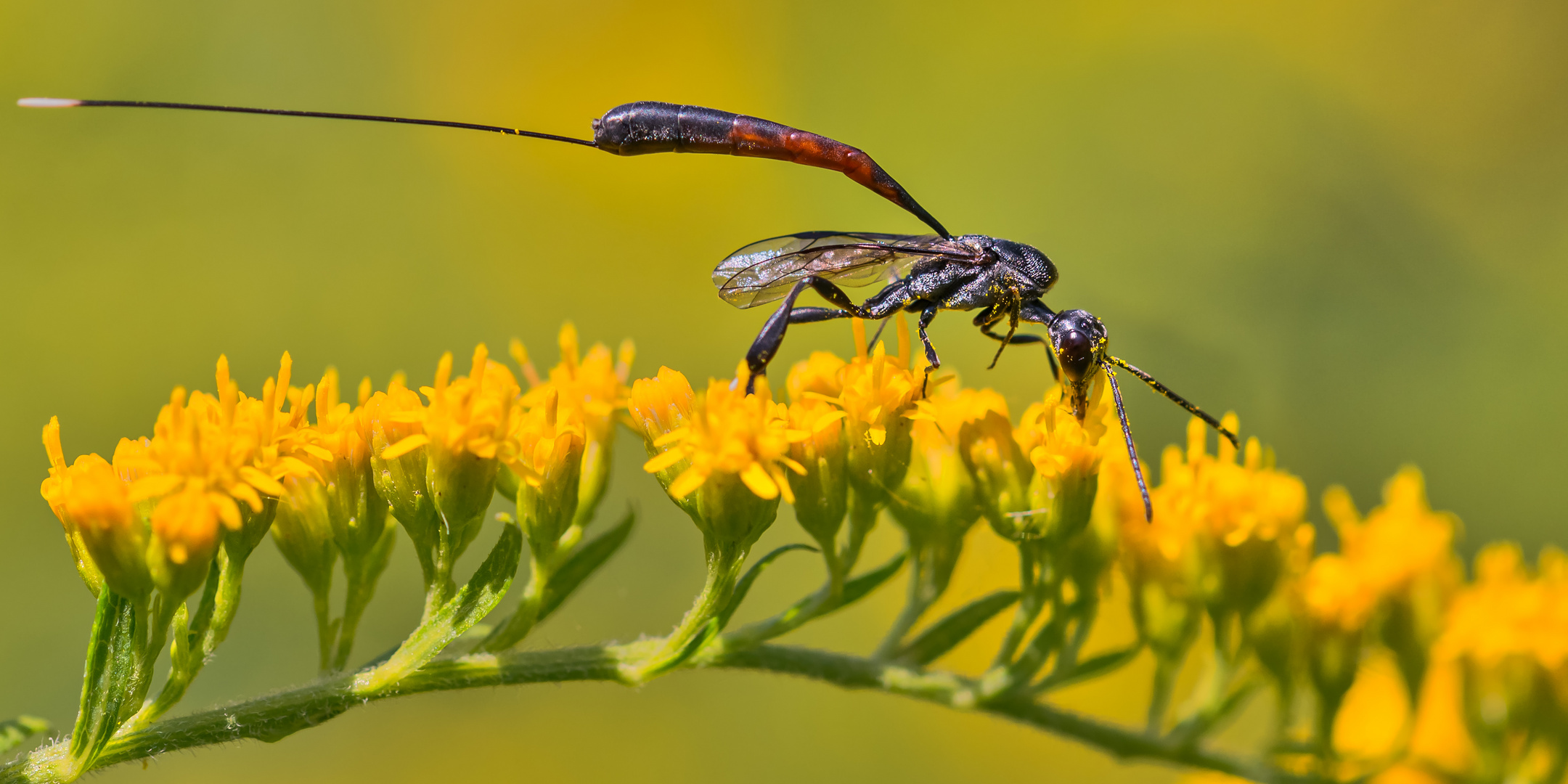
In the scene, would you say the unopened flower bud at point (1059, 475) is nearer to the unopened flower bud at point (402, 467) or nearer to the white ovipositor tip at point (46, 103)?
the unopened flower bud at point (402, 467)

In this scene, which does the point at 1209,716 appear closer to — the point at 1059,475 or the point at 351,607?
the point at 1059,475

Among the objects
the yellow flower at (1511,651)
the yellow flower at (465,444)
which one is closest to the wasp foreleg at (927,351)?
the yellow flower at (465,444)

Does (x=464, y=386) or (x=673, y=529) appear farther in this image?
(x=673, y=529)

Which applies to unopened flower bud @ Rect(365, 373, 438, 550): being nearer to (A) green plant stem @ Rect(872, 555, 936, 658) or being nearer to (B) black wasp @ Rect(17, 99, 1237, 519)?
(B) black wasp @ Rect(17, 99, 1237, 519)

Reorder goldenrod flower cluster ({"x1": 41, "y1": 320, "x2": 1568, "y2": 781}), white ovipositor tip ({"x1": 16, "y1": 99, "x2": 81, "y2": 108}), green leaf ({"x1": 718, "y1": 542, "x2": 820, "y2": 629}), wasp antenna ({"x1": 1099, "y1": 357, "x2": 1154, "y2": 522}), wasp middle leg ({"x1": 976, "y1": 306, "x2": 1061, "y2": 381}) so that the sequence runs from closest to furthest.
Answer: white ovipositor tip ({"x1": 16, "y1": 99, "x2": 81, "y2": 108}) → goldenrod flower cluster ({"x1": 41, "y1": 320, "x2": 1568, "y2": 781}) → green leaf ({"x1": 718, "y1": 542, "x2": 820, "y2": 629}) → wasp antenna ({"x1": 1099, "y1": 357, "x2": 1154, "y2": 522}) → wasp middle leg ({"x1": 976, "y1": 306, "x2": 1061, "y2": 381})

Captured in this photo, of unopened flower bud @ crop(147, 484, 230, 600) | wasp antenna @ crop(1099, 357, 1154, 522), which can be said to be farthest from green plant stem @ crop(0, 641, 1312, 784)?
wasp antenna @ crop(1099, 357, 1154, 522)

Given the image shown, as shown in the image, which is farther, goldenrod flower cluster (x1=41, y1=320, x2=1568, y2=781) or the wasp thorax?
the wasp thorax

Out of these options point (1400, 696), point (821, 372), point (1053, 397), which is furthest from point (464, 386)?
point (1400, 696)

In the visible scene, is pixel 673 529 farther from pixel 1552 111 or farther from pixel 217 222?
pixel 1552 111
